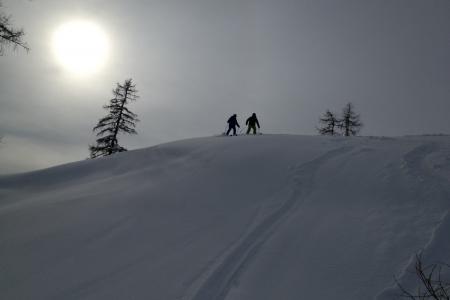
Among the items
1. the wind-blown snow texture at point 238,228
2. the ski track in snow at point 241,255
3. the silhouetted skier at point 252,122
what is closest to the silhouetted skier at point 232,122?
the silhouetted skier at point 252,122

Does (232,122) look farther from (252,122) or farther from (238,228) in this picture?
(238,228)

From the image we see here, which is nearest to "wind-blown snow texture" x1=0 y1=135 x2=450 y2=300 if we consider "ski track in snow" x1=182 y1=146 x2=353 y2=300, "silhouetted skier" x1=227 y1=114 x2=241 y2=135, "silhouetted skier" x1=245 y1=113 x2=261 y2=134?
"ski track in snow" x1=182 y1=146 x2=353 y2=300

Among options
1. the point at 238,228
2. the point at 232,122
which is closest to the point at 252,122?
the point at 232,122

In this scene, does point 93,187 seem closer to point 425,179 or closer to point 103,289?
point 103,289

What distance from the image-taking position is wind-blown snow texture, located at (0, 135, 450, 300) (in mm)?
5934

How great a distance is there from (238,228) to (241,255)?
1170 mm

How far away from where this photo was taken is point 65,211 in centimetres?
948

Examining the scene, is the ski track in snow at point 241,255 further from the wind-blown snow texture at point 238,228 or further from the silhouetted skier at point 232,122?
the silhouetted skier at point 232,122

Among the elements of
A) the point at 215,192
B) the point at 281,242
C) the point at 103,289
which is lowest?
the point at 103,289

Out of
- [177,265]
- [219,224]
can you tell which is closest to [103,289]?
[177,265]

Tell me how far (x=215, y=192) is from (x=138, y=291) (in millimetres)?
4823

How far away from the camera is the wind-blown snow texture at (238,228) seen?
5.93 metres

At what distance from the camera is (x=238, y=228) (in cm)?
788

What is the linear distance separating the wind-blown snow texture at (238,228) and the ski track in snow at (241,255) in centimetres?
3
